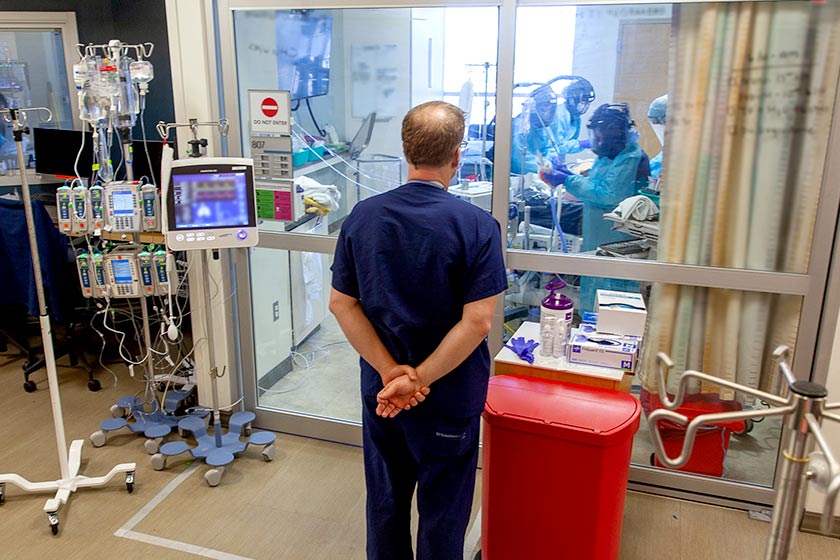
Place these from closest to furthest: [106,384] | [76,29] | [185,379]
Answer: [185,379], [106,384], [76,29]

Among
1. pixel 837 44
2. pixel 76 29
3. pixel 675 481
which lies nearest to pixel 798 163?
pixel 837 44

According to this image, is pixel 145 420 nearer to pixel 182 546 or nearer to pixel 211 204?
pixel 182 546

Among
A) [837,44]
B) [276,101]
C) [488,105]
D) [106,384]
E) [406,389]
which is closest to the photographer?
[406,389]

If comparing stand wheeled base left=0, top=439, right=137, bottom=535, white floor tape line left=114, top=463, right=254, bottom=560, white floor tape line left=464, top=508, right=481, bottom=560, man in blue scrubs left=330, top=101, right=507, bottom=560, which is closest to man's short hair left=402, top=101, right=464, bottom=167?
man in blue scrubs left=330, top=101, right=507, bottom=560

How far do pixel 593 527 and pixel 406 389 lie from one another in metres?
0.76

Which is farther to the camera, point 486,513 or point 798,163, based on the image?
point 798,163

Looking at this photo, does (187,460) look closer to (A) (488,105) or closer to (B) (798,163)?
(A) (488,105)

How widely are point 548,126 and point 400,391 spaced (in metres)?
1.38

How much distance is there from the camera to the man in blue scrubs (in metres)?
1.88

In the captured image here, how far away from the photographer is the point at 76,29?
4.66 m

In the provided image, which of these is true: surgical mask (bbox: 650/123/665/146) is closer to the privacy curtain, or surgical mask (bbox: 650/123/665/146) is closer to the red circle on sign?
the privacy curtain

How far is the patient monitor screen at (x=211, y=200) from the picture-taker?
2789mm

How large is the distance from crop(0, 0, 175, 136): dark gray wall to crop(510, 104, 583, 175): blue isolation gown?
2710 mm

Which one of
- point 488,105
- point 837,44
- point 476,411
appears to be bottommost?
point 476,411
